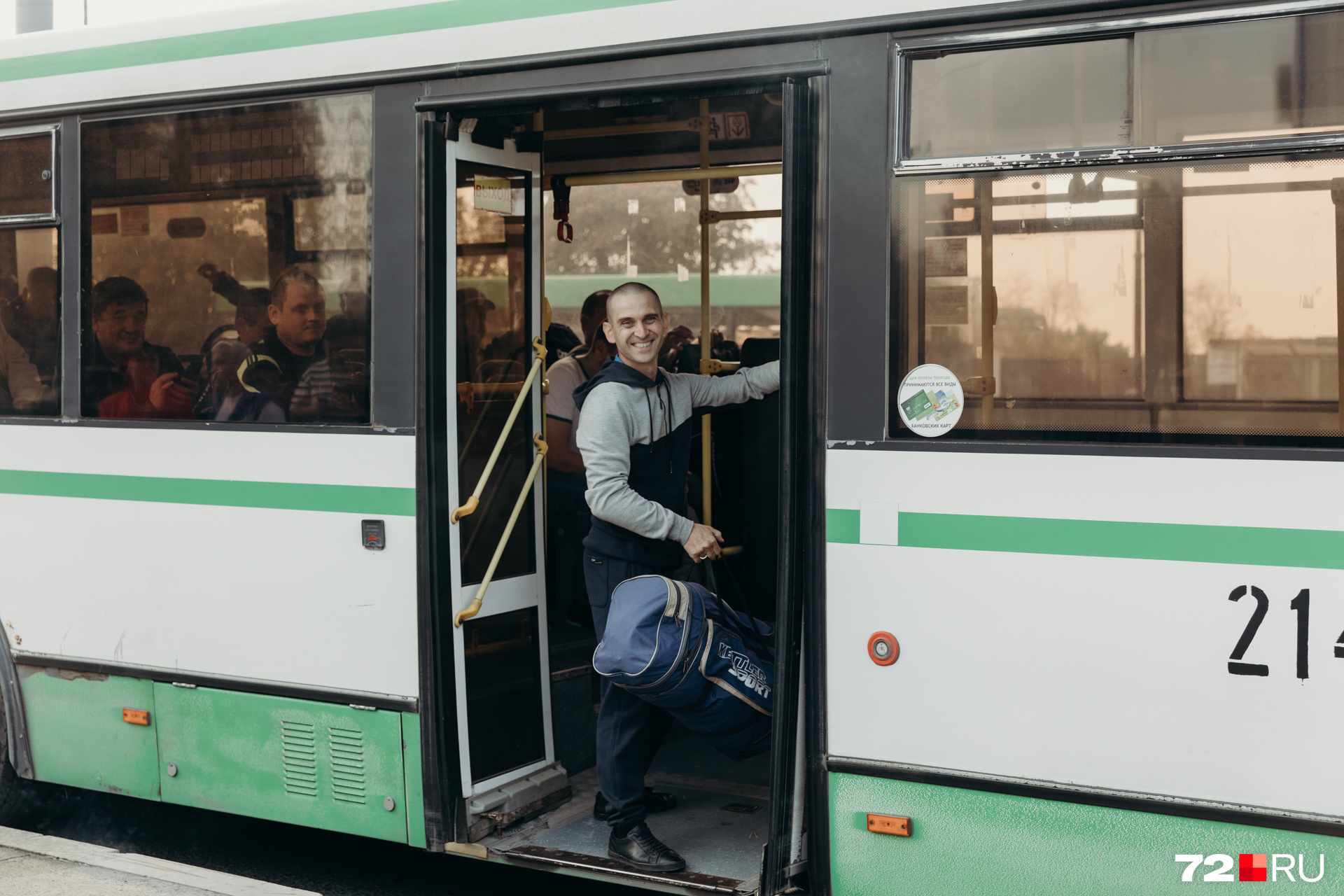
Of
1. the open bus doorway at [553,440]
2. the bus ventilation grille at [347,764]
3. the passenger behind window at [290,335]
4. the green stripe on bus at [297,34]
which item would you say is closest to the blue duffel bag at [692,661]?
the open bus doorway at [553,440]

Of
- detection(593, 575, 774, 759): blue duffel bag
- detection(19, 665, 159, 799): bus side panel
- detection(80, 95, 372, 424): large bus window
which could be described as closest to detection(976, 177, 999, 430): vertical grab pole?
detection(593, 575, 774, 759): blue duffel bag

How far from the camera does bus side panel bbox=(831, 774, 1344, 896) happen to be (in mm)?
2896

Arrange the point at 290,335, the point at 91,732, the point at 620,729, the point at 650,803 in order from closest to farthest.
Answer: the point at 620,729 < the point at 290,335 < the point at 650,803 < the point at 91,732

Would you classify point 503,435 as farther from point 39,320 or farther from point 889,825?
point 39,320

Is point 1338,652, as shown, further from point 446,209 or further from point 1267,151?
point 446,209

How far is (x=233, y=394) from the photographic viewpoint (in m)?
4.14

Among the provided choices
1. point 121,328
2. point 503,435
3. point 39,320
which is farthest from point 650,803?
point 39,320

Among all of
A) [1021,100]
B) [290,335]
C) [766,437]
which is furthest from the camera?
[766,437]

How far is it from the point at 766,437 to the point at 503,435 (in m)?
1.60

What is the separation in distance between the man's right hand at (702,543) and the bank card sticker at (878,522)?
61 cm

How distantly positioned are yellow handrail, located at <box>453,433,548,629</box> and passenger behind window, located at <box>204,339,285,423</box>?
82 centimetres

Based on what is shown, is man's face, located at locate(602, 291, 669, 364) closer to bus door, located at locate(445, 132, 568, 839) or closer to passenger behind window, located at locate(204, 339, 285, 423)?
bus door, located at locate(445, 132, 568, 839)

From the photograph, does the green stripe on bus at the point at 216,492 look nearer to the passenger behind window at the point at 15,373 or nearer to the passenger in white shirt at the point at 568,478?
the passenger behind window at the point at 15,373

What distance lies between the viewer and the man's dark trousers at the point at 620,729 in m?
3.83
